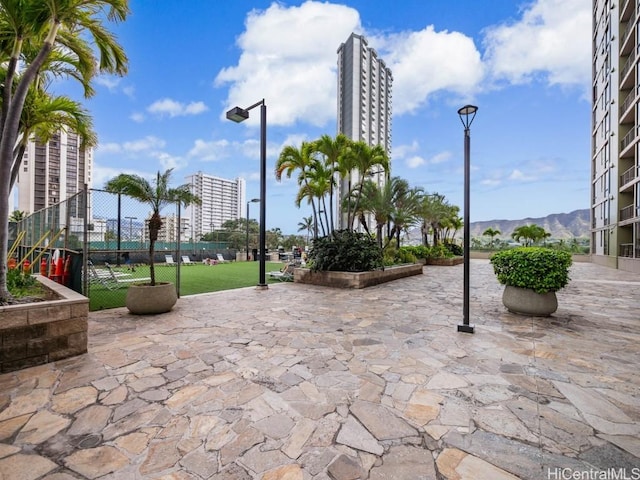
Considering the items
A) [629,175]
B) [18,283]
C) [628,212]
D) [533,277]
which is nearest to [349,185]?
[533,277]

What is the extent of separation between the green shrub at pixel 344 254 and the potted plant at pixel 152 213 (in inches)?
203

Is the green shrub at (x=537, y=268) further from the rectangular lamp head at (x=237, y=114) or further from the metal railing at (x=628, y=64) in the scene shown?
the metal railing at (x=628, y=64)

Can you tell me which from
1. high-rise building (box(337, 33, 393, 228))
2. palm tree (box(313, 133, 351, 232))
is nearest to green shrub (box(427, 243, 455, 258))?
palm tree (box(313, 133, 351, 232))

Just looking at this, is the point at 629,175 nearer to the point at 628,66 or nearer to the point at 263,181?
the point at 628,66

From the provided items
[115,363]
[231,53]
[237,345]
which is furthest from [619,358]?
[231,53]

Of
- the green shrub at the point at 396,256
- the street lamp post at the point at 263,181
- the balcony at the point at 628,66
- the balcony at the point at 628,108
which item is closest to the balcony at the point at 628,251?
the balcony at the point at 628,108

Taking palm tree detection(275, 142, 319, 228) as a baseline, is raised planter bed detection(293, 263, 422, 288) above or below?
below

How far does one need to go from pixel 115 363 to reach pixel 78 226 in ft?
15.0

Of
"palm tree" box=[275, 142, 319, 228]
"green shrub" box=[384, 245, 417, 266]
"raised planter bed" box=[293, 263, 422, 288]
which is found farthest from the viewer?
"green shrub" box=[384, 245, 417, 266]

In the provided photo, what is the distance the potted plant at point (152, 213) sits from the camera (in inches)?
214

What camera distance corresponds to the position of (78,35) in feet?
14.2

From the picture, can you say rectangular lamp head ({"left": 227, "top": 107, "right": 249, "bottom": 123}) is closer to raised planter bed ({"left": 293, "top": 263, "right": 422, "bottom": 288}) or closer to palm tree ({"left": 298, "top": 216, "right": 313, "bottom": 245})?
raised planter bed ({"left": 293, "top": 263, "right": 422, "bottom": 288})

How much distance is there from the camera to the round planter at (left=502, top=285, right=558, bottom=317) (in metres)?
5.39

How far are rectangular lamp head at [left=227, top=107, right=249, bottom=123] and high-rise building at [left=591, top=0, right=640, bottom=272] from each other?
20.0 metres
